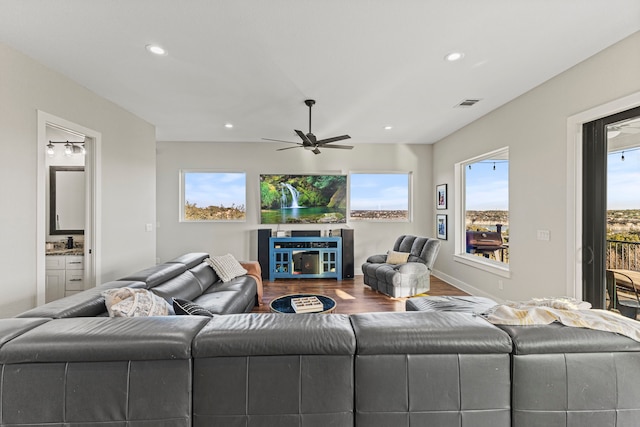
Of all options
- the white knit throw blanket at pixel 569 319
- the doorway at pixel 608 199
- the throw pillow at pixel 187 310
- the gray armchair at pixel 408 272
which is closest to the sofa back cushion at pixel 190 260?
the throw pillow at pixel 187 310

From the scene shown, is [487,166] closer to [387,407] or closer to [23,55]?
[387,407]

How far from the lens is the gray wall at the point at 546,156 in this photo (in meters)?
2.44

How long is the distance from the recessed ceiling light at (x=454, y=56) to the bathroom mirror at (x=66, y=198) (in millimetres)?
4960

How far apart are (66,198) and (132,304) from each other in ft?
11.4

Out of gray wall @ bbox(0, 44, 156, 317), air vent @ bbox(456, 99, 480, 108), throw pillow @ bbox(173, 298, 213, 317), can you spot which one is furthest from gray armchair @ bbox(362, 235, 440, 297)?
gray wall @ bbox(0, 44, 156, 317)

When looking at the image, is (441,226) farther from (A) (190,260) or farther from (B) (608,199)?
(A) (190,260)

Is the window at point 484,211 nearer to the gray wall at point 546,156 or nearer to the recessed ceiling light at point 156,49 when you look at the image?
the gray wall at point 546,156

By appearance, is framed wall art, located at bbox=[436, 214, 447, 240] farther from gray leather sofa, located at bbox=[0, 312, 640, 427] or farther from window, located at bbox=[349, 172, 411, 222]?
gray leather sofa, located at bbox=[0, 312, 640, 427]

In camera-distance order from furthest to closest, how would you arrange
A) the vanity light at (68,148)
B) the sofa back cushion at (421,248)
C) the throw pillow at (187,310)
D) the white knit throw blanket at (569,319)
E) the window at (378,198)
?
the window at (378,198) < the sofa back cushion at (421,248) < the vanity light at (68,148) < the throw pillow at (187,310) < the white knit throw blanket at (569,319)

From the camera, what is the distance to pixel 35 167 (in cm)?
262

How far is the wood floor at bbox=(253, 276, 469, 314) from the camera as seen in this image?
3.90 meters

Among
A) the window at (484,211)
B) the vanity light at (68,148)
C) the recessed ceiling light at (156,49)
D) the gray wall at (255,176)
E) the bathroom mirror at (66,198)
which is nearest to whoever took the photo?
the recessed ceiling light at (156,49)

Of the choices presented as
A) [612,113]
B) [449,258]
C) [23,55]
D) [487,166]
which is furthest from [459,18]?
[449,258]

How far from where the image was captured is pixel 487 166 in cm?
458
